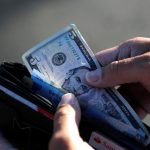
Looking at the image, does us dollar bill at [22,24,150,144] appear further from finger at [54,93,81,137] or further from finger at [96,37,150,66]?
finger at [96,37,150,66]

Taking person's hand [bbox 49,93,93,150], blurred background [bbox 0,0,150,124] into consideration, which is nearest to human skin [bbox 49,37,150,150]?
person's hand [bbox 49,93,93,150]

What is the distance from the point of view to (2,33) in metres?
1.84

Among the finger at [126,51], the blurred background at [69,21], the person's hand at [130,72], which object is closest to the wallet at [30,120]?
the person's hand at [130,72]

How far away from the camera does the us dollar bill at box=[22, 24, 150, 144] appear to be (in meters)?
1.15

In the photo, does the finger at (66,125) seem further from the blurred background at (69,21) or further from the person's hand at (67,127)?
the blurred background at (69,21)

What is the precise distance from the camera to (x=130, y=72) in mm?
1277

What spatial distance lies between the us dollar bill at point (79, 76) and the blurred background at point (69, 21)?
1.70 feet

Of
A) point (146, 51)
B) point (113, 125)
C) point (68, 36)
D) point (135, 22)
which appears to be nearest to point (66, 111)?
point (113, 125)

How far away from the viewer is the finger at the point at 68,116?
1020mm

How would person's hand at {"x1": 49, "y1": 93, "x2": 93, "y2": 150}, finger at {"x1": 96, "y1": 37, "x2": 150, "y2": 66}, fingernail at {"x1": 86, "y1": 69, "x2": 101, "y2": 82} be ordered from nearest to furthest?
person's hand at {"x1": 49, "y1": 93, "x2": 93, "y2": 150}
fingernail at {"x1": 86, "y1": 69, "x2": 101, "y2": 82}
finger at {"x1": 96, "y1": 37, "x2": 150, "y2": 66}

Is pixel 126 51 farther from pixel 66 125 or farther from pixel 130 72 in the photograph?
pixel 66 125

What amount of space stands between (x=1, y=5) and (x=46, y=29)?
0.79 feet

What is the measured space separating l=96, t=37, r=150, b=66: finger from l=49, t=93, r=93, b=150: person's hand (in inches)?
12.7

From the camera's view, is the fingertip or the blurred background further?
the blurred background
